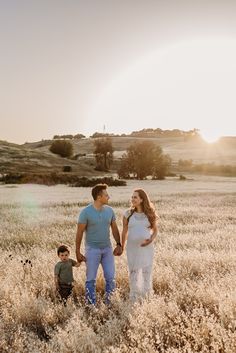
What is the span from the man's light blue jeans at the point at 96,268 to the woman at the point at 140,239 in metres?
0.34

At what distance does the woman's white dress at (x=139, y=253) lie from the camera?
7.34 meters

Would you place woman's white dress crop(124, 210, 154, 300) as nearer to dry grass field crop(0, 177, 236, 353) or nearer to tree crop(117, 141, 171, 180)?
dry grass field crop(0, 177, 236, 353)

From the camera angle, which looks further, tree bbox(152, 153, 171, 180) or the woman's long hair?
tree bbox(152, 153, 171, 180)

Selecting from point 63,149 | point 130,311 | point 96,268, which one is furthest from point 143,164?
point 130,311

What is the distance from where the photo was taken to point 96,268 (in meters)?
7.53

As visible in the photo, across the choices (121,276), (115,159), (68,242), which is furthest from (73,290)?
(115,159)

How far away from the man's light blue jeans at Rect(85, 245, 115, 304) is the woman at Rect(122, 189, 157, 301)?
0.34 metres

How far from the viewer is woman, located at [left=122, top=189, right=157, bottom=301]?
7.35 meters

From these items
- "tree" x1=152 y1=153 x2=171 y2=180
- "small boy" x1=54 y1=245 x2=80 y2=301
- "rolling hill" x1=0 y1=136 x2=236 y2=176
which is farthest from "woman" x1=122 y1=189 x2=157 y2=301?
"tree" x1=152 y1=153 x2=171 y2=180

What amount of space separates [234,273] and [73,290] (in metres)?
2.82

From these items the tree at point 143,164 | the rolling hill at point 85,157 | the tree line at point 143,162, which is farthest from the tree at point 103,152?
the tree at point 143,164

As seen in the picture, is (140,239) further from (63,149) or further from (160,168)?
(63,149)

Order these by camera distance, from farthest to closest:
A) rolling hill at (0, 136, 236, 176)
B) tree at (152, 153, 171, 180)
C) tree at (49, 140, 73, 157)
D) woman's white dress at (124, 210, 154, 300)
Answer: tree at (49, 140, 73, 157), rolling hill at (0, 136, 236, 176), tree at (152, 153, 171, 180), woman's white dress at (124, 210, 154, 300)

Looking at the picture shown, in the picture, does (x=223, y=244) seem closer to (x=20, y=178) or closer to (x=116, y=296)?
(x=116, y=296)
